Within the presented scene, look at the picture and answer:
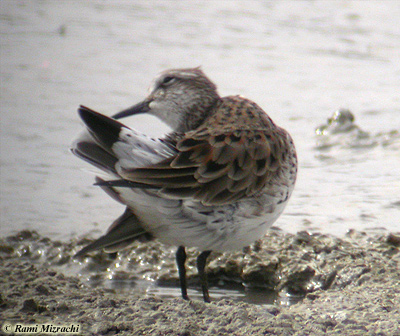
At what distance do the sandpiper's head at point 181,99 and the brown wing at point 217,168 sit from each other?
64 centimetres

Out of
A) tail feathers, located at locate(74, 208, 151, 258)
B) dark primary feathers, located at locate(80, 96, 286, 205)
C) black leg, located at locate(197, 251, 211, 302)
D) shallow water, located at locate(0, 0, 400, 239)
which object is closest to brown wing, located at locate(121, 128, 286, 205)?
dark primary feathers, located at locate(80, 96, 286, 205)

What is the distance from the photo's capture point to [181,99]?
497 centimetres

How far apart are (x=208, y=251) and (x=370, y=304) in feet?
3.31

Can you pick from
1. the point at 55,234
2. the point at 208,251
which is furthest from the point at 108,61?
the point at 208,251

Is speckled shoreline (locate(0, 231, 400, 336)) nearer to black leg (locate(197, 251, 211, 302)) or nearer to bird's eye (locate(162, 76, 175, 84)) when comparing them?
black leg (locate(197, 251, 211, 302))

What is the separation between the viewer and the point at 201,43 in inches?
420

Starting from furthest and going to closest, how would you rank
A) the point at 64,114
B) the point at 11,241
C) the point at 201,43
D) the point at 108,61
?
the point at 201,43, the point at 108,61, the point at 64,114, the point at 11,241

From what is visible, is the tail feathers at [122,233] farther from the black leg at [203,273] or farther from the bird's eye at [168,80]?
the bird's eye at [168,80]

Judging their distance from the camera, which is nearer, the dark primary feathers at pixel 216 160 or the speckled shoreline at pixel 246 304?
the speckled shoreline at pixel 246 304

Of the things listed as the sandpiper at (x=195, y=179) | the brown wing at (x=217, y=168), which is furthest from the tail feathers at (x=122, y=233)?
the brown wing at (x=217, y=168)

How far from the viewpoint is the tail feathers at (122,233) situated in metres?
4.00

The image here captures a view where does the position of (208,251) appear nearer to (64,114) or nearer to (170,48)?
(64,114)

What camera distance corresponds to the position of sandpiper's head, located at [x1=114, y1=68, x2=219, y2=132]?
4.90 m

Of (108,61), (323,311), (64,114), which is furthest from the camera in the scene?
(108,61)
